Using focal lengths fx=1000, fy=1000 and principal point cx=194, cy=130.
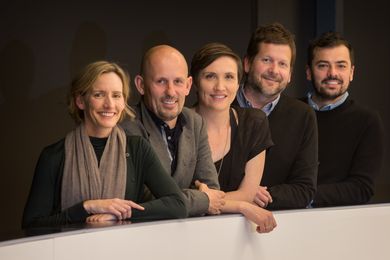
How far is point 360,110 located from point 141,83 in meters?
1.46

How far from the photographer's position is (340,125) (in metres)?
4.80

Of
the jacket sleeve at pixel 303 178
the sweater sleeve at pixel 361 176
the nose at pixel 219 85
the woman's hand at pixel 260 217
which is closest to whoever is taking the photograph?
the woman's hand at pixel 260 217

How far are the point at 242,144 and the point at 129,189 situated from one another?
0.76m

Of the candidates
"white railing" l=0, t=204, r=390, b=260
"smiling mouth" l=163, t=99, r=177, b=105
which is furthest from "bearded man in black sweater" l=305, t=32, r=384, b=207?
"smiling mouth" l=163, t=99, r=177, b=105

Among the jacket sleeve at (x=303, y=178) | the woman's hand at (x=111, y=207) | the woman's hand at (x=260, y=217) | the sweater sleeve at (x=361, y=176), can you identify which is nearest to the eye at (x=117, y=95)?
the woman's hand at (x=111, y=207)

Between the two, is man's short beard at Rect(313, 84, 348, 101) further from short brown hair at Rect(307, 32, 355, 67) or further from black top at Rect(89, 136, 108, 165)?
black top at Rect(89, 136, 108, 165)

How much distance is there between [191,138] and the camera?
3785 mm

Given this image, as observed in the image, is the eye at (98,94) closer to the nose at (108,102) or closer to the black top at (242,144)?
the nose at (108,102)

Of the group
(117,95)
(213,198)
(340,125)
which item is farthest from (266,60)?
(117,95)

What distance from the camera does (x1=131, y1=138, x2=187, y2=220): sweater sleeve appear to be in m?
3.40

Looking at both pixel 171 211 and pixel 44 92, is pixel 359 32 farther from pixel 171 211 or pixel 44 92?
pixel 171 211

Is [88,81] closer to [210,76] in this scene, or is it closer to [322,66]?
[210,76]

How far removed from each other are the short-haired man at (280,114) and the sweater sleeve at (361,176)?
0.72ft

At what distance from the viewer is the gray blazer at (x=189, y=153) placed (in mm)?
3629
